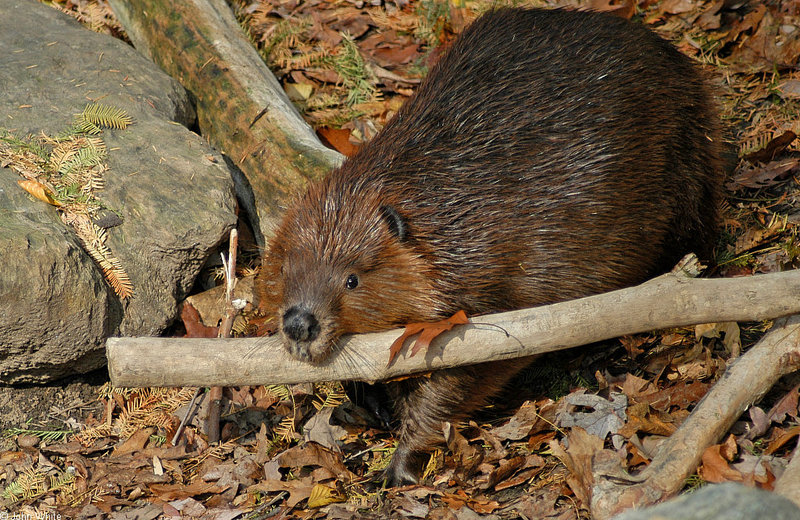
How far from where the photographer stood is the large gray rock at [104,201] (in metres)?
4.56

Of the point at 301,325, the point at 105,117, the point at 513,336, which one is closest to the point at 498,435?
the point at 513,336

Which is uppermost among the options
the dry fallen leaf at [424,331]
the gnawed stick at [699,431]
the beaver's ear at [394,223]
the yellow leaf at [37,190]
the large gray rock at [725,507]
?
the yellow leaf at [37,190]

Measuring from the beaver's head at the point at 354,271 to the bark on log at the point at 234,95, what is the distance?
1.31 metres

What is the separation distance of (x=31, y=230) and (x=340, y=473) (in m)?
2.32

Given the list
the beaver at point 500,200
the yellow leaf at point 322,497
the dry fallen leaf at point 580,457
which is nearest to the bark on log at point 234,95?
the beaver at point 500,200

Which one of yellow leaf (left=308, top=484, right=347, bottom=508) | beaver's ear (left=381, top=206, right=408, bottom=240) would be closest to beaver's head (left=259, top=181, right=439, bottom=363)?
beaver's ear (left=381, top=206, right=408, bottom=240)

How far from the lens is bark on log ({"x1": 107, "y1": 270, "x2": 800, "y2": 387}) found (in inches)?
142

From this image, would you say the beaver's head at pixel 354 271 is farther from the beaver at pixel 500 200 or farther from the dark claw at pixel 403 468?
Result: the dark claw at pixel 403 468

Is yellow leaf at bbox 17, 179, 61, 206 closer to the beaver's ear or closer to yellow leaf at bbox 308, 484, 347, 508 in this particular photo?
the beaver's ear

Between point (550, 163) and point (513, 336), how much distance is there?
1.28 meters

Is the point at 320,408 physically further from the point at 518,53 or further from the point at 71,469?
the point at 518,53

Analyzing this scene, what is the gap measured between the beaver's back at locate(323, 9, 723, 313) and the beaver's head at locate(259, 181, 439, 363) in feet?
0.27

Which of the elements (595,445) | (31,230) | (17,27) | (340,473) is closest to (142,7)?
(17,27)

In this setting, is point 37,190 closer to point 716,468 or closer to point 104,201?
point 104,201
